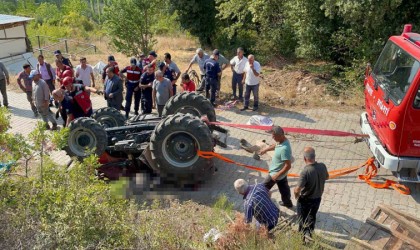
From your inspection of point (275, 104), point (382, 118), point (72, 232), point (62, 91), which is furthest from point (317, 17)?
point (72, 232)

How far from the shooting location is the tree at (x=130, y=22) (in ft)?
57.6

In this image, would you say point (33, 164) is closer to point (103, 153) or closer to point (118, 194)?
point (103, 153)

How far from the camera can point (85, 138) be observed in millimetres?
7180

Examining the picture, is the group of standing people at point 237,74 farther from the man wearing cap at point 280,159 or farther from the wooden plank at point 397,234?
the wooden plank at point 397,234

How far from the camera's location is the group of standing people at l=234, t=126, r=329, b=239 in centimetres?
514

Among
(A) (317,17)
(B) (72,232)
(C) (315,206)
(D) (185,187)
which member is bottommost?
(D) (185,187)

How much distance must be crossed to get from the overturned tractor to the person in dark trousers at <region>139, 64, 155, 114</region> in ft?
9.75

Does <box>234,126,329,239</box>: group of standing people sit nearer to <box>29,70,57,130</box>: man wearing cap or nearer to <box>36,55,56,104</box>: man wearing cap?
<box>29,70,57,130</box>: man wearing cap

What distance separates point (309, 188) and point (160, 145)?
101 inches

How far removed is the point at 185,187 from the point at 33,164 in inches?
93.1

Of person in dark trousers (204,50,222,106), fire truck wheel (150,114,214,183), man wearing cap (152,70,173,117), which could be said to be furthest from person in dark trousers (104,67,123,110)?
fire truck wheel (150,114,214,183)

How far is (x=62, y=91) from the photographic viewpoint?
830cm

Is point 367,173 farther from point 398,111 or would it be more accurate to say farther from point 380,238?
point 380,238

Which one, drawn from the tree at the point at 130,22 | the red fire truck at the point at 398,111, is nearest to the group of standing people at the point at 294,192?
the red fire truck at the point at 398,111
